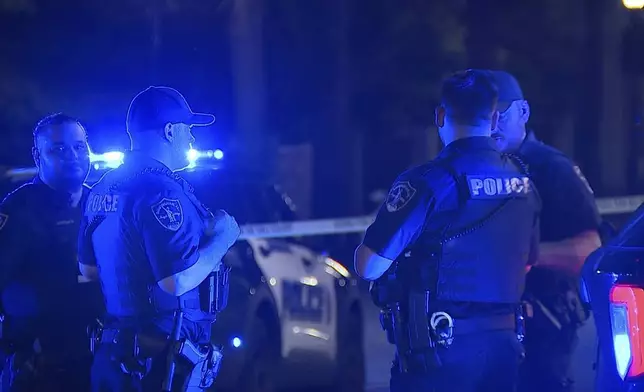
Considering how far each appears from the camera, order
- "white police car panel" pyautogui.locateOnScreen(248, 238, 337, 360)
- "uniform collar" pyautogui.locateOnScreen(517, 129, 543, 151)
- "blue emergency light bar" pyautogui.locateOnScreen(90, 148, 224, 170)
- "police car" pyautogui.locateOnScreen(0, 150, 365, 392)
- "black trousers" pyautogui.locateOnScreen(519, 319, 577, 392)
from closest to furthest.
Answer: "black trousers" pyautogui.locateOnScreen(519, 319, 577, 392) < "uniform collar" pyautogui.locateOnScreen(517, 129, 543, 151) < "blue emergency light bar" pyautogui.locateOnScreen(90, 148, 224, 170) < "police car" pyautogui.locateOnScreen(0, 150, 365, 392) < "white police car panel" pyautogui.locateOnScreen(248, 238, 337, 360)

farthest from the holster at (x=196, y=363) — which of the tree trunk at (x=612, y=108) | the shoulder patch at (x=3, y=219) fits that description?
the tree trunk at (x=612, y=108)

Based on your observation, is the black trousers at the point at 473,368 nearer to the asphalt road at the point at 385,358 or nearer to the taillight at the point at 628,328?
the taillight at the point at 628,328

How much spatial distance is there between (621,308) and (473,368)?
689mm

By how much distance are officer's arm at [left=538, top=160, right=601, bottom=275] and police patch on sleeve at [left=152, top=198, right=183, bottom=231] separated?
177cm

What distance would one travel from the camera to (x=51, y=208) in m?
4.68

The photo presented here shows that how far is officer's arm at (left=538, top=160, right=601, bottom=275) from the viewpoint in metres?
4.76

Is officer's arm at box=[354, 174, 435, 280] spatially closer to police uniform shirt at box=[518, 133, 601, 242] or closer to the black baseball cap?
the black baseball cap

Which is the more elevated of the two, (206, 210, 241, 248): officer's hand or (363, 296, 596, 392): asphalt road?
(206, 210, 241, 248): officer's hand

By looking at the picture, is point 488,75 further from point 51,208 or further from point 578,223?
point 51,208

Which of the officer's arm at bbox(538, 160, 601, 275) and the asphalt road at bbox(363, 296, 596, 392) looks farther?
the asphalt road at bbox(363, 296, 596, 392)

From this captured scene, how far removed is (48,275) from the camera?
465 centimetres

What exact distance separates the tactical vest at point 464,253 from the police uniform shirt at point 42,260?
5.46 feet

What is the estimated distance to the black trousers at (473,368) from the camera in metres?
3.84

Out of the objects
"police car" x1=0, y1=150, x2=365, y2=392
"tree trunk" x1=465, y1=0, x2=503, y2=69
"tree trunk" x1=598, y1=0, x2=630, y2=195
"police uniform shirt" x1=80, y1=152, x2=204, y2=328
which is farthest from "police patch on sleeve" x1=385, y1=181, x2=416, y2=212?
"tree trunk" x1=598, y1=0, x2=630, y2=195
